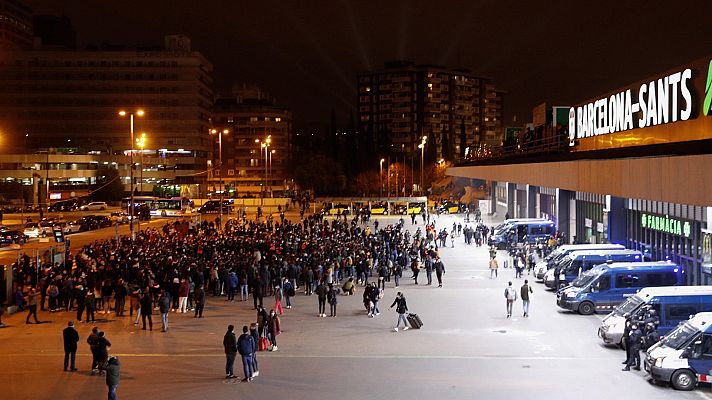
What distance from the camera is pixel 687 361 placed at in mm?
15617

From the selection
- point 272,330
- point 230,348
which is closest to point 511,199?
point 272,330

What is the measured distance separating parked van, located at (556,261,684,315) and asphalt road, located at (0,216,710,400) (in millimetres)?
656

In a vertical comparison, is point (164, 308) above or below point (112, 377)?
above

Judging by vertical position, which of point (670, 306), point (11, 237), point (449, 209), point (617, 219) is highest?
point (449, 209)

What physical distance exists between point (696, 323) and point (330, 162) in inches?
4177

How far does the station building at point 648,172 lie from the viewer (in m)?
20.2

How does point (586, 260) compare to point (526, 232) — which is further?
point (526, 232)

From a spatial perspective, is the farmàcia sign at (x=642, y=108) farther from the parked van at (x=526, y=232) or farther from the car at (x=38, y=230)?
the car at (x=38, y=230)

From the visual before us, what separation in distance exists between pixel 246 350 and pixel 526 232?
31.1m

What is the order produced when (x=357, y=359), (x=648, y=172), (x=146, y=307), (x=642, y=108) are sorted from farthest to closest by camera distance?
(x=642, y=108) < (x=146, y=307) < (x=648, y=172) < (x=357, y=359)

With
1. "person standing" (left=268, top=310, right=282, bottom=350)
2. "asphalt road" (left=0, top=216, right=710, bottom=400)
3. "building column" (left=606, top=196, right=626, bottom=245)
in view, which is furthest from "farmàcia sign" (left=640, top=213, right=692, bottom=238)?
"person standing" (left=268, top=310, right=282, bottom=350)

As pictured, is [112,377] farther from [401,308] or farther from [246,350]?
[401,308]

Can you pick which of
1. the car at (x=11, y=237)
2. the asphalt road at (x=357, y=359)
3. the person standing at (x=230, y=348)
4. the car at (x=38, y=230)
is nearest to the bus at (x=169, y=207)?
the car at (x=38, y=230)

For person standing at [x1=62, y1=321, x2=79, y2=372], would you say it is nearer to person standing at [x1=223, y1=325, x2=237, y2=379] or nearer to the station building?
person standing at [x1=223, y1=325, x2=237, y2=379]
